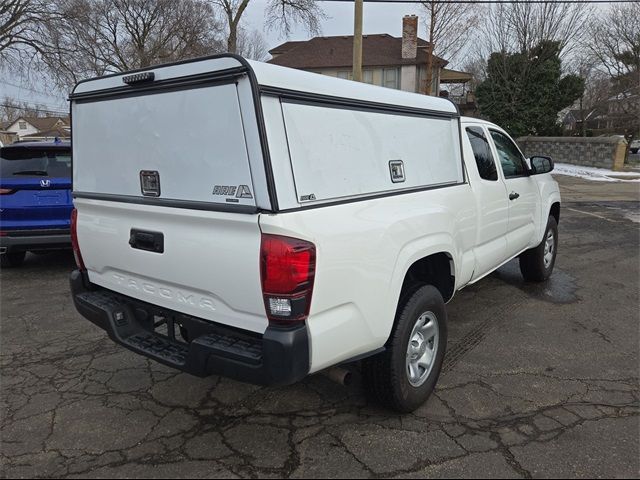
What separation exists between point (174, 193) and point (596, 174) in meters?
20.1

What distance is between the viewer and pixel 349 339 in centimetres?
250

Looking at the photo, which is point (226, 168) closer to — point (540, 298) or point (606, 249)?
point (540, 298)

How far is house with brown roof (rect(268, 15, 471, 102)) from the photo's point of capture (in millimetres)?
35688

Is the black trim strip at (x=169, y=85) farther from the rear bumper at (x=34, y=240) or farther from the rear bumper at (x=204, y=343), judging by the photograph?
the rear bumper at (x=34, y=240)

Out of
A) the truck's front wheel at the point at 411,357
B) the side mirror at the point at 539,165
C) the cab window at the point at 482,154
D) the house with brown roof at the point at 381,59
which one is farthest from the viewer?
the house with brown roof at the point at 381,59

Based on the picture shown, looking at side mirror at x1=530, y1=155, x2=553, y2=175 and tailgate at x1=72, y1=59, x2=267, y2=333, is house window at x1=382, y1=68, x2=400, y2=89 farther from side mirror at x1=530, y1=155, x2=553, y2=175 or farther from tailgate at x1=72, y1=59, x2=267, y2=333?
tailgate at x1=72, y1=59, x2=267, y2=333

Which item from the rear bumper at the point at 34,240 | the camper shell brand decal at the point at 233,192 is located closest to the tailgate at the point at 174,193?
the camper shell brand decal at the point at 233,192

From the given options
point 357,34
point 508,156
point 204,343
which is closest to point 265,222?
point 204,343

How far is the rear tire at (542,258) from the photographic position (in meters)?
5.66

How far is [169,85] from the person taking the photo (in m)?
2.55

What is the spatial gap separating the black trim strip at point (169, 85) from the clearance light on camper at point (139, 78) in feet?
0.09

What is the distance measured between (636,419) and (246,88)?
2.99 m

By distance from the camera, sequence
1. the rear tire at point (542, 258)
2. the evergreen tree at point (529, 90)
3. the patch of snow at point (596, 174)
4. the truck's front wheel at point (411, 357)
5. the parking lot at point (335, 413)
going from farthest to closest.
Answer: the evergreen tree at point (529, 90) < the patch of snow at point (596, 174) < the rear tire at point (542, 258) < the truck's front wheel at point (411, 357) < the parking lot at point (335, 413)

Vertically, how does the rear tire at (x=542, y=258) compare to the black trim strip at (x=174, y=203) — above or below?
below
